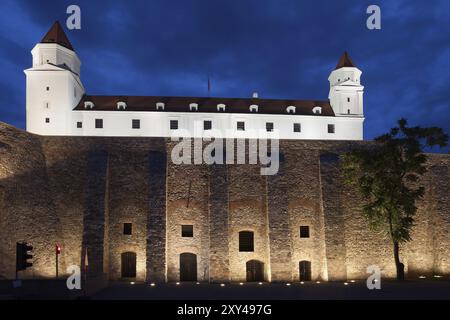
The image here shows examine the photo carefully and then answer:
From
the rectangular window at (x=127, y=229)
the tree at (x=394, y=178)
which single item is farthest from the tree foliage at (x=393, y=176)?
the rectangular window at (x=127, y=229)

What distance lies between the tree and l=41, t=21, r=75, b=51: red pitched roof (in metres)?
36.4

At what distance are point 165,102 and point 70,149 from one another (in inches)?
956

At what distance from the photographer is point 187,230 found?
29766 millimetres

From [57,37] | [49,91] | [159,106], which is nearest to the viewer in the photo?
[49,91]

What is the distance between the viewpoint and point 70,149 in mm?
30594

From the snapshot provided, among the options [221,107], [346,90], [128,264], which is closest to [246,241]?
[128,264]

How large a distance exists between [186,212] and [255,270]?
577 centimetres

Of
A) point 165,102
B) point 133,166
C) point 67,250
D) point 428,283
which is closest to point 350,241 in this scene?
point 428,283

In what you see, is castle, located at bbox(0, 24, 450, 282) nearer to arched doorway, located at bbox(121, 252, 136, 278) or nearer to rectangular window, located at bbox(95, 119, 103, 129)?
arched doorway, located at bbox(121, 252, 136, 278)

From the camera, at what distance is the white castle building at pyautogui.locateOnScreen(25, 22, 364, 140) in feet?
166

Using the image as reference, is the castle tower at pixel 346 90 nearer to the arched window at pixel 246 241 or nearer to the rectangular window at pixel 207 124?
the rectangular window at pixel 207 124

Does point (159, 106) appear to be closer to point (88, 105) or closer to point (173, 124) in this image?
point (173, 124)

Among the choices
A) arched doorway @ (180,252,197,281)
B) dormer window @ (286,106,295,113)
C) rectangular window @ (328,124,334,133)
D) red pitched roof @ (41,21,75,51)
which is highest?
red pitched roof @ (41,21,75,51)

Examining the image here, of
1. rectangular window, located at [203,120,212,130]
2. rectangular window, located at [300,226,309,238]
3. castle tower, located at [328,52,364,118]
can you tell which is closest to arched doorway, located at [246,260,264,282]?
rectangular window, located at [300,226,309,238]
